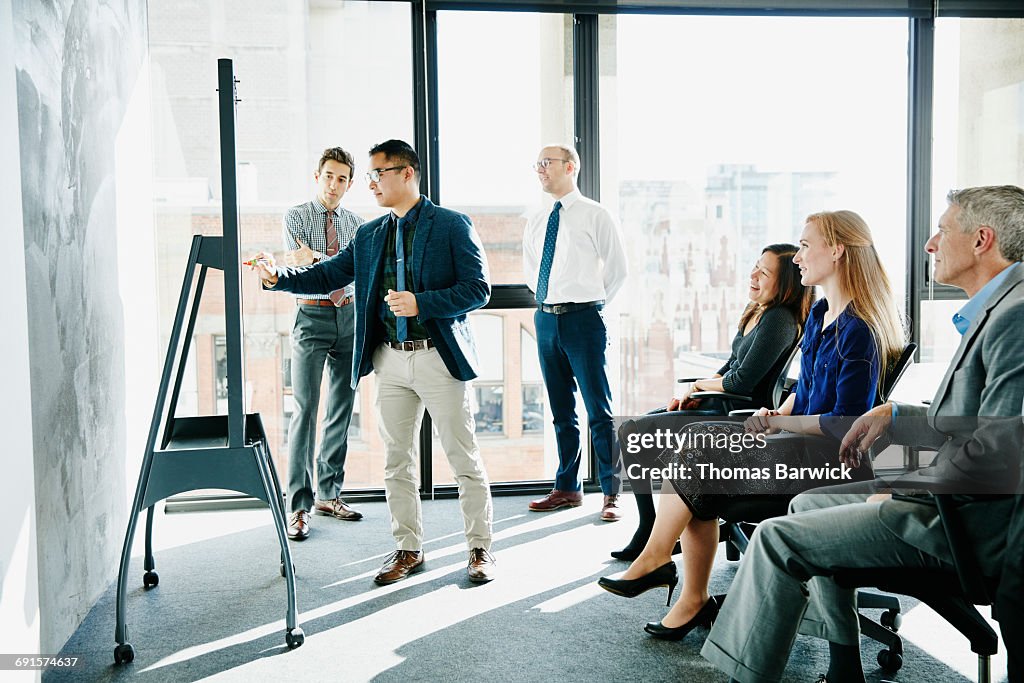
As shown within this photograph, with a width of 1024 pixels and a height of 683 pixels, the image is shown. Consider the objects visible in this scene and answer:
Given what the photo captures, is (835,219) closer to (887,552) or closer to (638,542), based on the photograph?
(887,552)

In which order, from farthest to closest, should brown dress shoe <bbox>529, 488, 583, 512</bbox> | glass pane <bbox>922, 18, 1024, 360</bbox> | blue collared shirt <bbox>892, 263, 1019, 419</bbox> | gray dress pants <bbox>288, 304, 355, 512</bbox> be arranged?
glass pane <bbox>922, 18, 1024, 360</bbox>, brown dress shoe <bbox>529, 488, 583, 512</bbox>, gray dress pants <bbox>288, 304, 355, 512</bbox>, blue collared shirt <bbox>892, 263, 1019, 419</bbox>

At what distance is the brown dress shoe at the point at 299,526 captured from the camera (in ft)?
12.9

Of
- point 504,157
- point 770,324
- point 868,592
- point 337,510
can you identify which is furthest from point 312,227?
point 868,592

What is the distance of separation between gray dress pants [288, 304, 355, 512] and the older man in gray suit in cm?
243

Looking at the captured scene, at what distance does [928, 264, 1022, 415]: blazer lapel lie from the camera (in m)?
1.95

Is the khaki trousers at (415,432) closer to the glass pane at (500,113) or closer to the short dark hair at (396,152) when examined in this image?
the short dark hair at (396,152)

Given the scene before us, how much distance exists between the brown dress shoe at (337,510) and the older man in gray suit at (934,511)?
246 centimetres

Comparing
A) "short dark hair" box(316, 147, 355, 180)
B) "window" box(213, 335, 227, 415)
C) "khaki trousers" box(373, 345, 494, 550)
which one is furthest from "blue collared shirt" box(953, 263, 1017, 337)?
"window" box(213, 335, 227, 415)

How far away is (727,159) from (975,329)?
3133 millimetres

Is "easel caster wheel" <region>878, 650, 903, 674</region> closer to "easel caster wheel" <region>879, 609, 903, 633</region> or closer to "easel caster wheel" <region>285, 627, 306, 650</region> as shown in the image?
"easel caster wheel" <region>879, 609, 903, 633</region>

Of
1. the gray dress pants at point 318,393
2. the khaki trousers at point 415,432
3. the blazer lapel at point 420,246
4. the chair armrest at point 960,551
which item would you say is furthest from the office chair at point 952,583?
the gray dress pants at point 318,393

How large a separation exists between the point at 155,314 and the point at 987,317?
3.63m

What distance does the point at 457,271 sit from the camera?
3.33 metres

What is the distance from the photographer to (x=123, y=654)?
2.64 m
